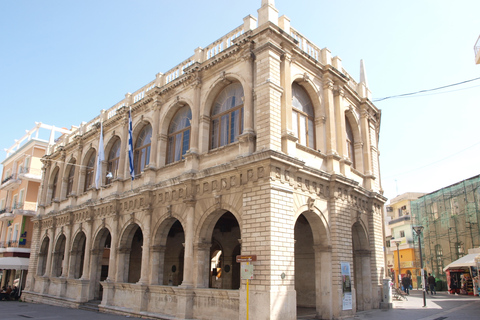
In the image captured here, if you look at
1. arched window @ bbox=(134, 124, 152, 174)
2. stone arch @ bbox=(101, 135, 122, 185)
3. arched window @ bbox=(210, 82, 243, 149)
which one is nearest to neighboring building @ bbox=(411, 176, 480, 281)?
arched window @ bbox=(210, 82, 243, 149)

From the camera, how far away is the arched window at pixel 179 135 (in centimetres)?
1788

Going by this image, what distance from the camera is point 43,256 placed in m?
28.1

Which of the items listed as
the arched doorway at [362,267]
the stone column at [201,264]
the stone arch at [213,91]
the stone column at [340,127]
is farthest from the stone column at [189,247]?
the arched doorway at [362,267]

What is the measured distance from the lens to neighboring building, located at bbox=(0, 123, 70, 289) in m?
32.1

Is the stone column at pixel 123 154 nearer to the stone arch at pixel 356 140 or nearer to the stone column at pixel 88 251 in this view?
the stone column at pixel 88 251

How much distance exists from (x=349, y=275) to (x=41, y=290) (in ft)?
69.2

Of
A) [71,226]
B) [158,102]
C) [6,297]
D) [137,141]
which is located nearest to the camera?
[158,102]

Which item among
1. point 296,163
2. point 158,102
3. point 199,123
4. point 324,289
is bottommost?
point 324,289

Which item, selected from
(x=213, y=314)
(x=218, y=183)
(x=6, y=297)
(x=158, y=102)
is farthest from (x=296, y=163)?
(x=6, y=297)

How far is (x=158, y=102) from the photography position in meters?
19.0

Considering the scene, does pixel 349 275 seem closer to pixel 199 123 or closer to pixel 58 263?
pixel 199 123

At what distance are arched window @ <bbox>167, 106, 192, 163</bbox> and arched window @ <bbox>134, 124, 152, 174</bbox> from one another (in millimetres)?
1962

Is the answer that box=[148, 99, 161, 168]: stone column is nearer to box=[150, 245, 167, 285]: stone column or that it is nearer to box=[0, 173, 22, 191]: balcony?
box=[150, 245, 167, 285]: stone column

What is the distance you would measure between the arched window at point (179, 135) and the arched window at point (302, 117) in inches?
200
